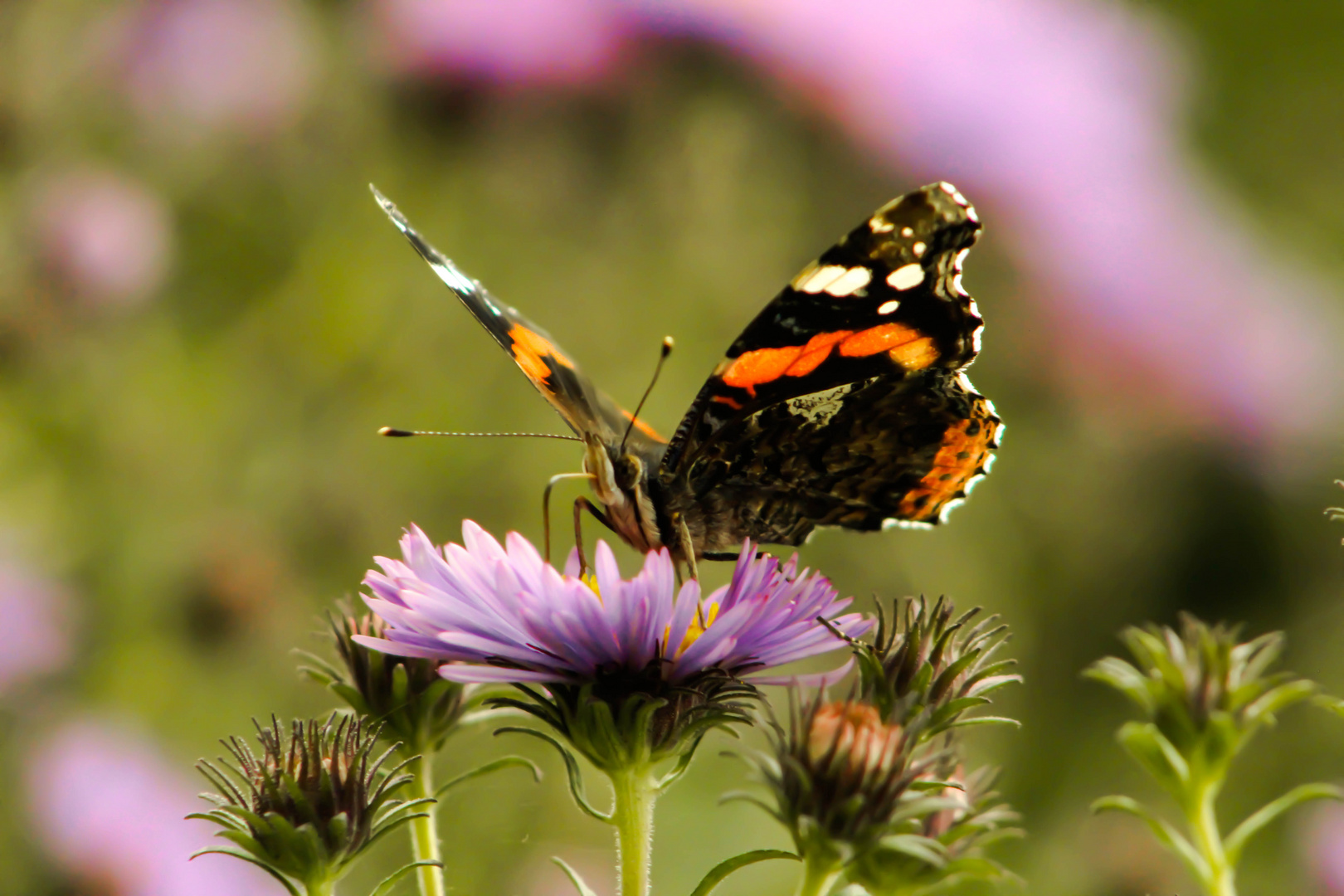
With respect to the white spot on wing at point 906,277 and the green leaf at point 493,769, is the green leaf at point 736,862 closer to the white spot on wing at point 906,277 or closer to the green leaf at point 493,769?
the green leaf at point 493,769

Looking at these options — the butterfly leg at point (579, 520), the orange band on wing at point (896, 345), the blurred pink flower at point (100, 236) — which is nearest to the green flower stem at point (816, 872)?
the butterfly leg at point (579, 520)

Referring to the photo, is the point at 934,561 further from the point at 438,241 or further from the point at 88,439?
the point at 88,439

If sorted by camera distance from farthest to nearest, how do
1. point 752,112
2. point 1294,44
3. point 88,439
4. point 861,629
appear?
1. point 1294,44
2. point 752,112
3. point 88,439
4. point 861,629

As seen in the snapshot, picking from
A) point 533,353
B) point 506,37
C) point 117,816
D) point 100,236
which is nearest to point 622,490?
point 533,353

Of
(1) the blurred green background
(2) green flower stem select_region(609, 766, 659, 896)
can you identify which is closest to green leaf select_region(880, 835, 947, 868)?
(2) green flower stem select_region(609, 766, 659, 896)

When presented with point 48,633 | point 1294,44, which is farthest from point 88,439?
point 1294,44

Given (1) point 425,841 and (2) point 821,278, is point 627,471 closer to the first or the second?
(2) point 821,278
